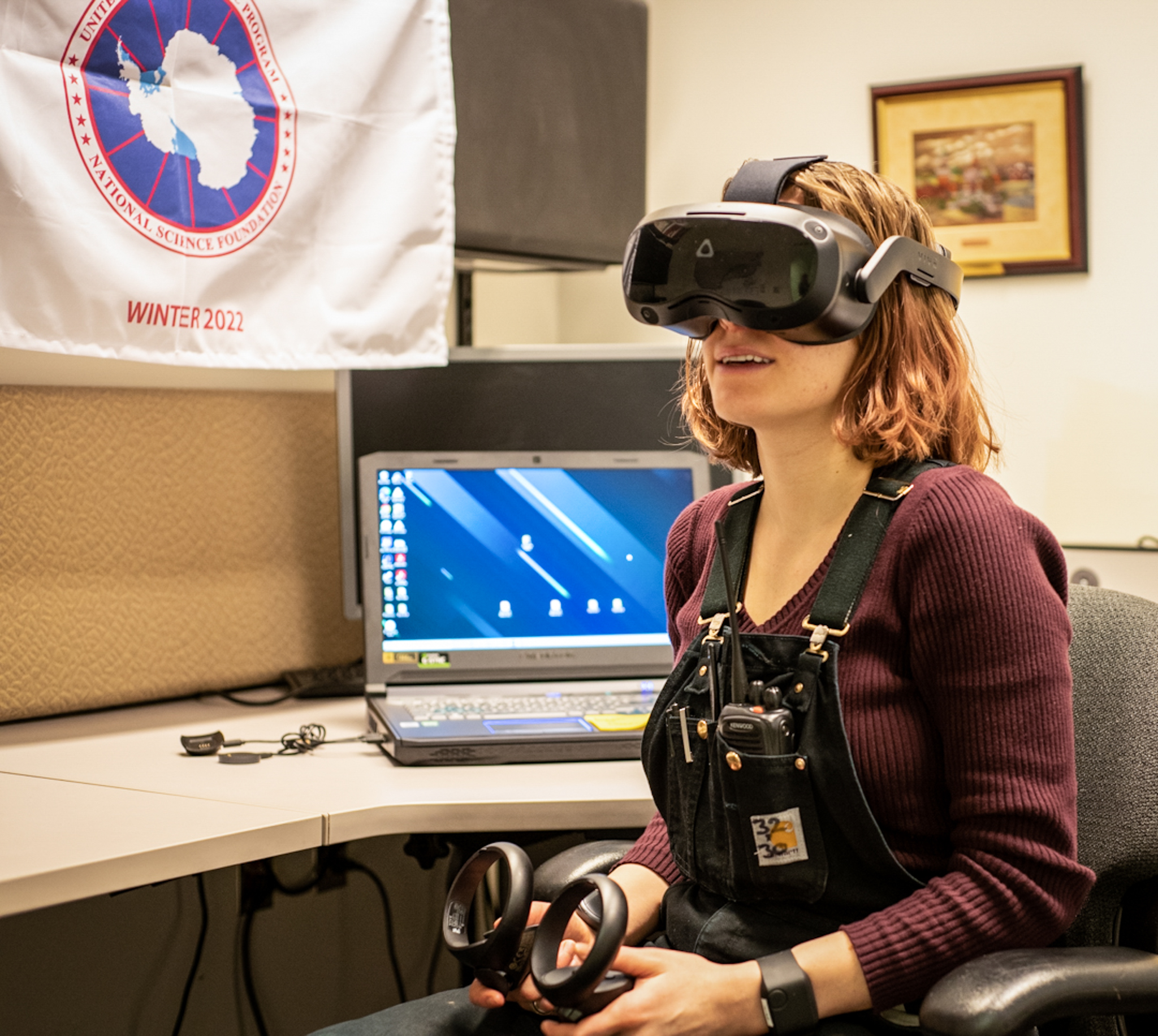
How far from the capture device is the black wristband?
0.83 m

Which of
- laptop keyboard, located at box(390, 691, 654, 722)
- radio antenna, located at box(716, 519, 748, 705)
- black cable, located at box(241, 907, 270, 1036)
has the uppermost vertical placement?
radio antenna, located at box(716, 519, 748, 705)

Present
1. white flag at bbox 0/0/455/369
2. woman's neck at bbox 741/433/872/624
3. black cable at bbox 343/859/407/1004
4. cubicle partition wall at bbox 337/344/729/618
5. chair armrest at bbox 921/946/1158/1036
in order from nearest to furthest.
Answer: chair armrest at bbox 921/946/1158/1036, woman's neck at bbox 741/433/872/624, white flag at bbox 0/0/455/369, black cable at bbox 343/859/407/1004, cubicle partition wall at bbox 337/344/729/618

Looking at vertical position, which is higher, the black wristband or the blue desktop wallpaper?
the blue desktop wallpaper

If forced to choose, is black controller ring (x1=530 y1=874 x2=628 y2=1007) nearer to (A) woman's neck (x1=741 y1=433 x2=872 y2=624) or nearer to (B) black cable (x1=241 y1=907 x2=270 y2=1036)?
(A) woman's neck (x1=741 y1=433 x2=872 y2=624)

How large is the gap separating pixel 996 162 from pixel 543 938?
2.12 metres

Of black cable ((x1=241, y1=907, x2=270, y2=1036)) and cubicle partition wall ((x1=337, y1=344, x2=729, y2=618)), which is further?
cubicle partition wall ((x1=337, y1=344, x2=729, y2=618))

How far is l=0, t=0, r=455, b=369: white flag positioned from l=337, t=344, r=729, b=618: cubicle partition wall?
0.06 m

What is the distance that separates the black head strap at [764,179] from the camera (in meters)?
0.96

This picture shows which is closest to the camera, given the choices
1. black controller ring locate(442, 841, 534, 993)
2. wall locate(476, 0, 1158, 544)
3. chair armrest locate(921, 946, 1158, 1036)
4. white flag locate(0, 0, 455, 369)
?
chair armrest locate(921, 946, 1158, 1036)

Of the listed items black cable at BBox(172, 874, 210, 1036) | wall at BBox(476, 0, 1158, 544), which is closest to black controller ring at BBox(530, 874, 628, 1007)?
black cable at BBox(172, 874, 210, 1036)

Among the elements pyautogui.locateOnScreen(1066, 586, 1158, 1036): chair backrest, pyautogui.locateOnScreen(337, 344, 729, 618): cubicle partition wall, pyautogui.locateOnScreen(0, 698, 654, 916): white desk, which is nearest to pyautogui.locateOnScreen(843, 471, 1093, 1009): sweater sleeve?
pyautogui.locateOnScreen(1066, 586, 1158, 1036): chair backrest

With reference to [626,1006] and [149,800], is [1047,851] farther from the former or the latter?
[149,800]

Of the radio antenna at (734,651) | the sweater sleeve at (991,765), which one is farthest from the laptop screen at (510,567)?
the sweater sleeve at (991,765)

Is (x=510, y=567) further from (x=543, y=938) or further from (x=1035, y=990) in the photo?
(x=1035, y=990)
